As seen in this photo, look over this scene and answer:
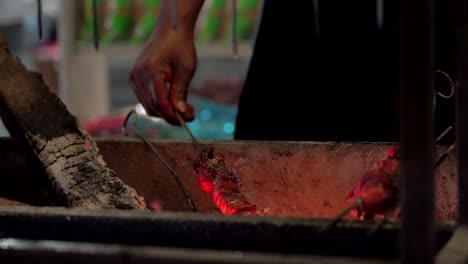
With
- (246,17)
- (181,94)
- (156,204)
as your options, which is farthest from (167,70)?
(246,17)

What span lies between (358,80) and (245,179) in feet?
1.87

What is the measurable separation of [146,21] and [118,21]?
0.19 m

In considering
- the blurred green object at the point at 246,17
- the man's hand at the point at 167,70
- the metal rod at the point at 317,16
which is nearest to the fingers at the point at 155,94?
the man's hand at the point at 167,70

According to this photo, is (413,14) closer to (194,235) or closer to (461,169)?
(461,169)

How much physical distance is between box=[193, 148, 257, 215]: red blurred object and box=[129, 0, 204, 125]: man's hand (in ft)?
0.89

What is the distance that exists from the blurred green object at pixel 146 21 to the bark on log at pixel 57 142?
8.00 ft

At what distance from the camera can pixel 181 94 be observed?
1904 millimetres

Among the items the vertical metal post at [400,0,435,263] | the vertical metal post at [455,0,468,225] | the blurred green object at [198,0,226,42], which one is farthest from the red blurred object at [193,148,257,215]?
the blurred green object at [198,0,226,42]

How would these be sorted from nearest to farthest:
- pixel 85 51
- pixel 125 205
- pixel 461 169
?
1. pixel 461 169
2. pixel 125 205
3. pixel 85 51

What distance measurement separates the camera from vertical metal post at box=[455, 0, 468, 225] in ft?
3.11

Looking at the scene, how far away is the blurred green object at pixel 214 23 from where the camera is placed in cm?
418

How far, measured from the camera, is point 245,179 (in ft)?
5.85

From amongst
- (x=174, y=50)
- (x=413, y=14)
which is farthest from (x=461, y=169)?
(x=174, y=50)

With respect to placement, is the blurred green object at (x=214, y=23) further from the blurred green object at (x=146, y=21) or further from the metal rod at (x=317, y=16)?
the metal rod at (x=317, y=16)
